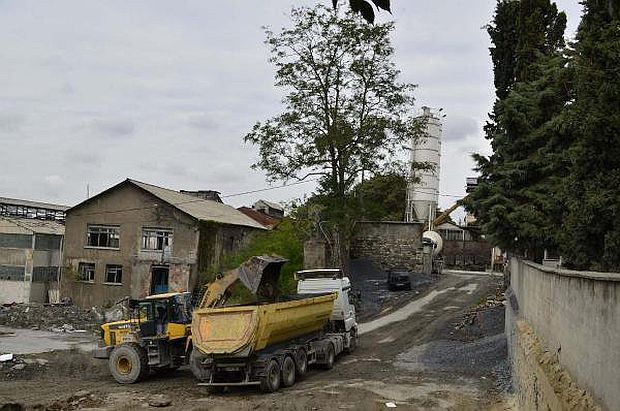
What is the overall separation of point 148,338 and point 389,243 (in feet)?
102

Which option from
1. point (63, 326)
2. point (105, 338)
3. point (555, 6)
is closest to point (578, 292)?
point (105, 338)

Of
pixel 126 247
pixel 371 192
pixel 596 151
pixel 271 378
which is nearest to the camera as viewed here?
pixel 596 151

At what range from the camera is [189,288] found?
138 ft

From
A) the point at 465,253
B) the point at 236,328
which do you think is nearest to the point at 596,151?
the point at 236,328

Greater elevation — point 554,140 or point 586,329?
point 554,140

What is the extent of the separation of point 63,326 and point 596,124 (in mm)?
30368

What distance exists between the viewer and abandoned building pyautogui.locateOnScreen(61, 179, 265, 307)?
140 feet

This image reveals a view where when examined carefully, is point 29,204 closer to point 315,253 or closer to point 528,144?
point 315,253

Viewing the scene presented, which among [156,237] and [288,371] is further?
[156,237]

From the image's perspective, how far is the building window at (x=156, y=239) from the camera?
4294cm

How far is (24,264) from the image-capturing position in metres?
47.7

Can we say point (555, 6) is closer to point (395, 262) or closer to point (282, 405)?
point (282, 405)

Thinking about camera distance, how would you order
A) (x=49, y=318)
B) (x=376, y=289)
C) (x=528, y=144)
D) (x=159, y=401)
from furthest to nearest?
(x=376, y=289) < (x=49, y=318) < (x=528, y=144) < (x=159, y=401)

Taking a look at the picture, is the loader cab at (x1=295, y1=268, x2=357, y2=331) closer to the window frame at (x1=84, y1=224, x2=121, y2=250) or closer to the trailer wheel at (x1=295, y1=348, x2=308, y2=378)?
the trailer wheel at (x1=295, y1=348, x2=308, y2=378)
